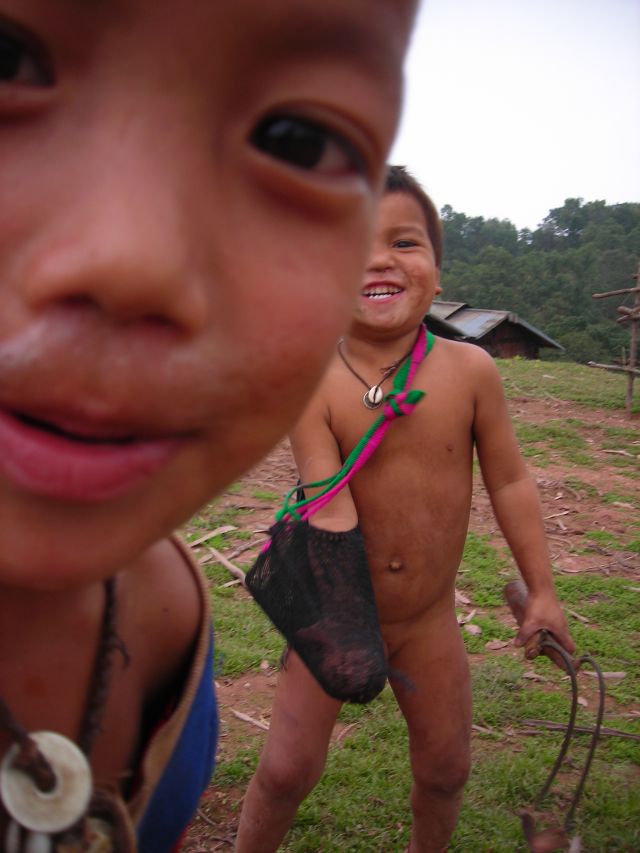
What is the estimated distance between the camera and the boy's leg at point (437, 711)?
257 centimetres

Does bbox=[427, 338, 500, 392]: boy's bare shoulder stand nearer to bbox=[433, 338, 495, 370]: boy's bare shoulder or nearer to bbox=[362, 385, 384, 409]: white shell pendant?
bbox=[433, 338, 495, 370]: boy's bare shoulder

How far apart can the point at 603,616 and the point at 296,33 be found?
5504 mm

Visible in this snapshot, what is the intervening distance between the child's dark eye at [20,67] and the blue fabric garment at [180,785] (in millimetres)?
1000

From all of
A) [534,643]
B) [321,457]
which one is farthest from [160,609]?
[534,643]

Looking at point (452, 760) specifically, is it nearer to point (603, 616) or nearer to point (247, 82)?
point (247, 82)

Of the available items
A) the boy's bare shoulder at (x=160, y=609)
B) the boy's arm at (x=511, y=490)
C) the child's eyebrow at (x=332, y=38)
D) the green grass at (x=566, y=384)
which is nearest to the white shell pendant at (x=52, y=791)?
the boy's bare shoulder at (x=160, y=609)

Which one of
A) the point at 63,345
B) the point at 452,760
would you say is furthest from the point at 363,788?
the point at 63,345

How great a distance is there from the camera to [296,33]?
2.26 feet

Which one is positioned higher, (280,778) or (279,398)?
Answer: (279,398)

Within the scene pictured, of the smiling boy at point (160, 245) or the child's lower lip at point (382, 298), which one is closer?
the smiling boy at point (160, 245)

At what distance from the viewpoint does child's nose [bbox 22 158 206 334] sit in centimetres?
60

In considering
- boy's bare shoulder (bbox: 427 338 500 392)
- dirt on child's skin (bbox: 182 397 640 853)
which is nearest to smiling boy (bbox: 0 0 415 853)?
boy's bare shoulder (bbox: 427 338 500 392)

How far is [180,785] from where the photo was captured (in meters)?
1.24

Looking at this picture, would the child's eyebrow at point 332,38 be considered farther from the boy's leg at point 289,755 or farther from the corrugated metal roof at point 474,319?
the corrugated metal roof at point 474,319
